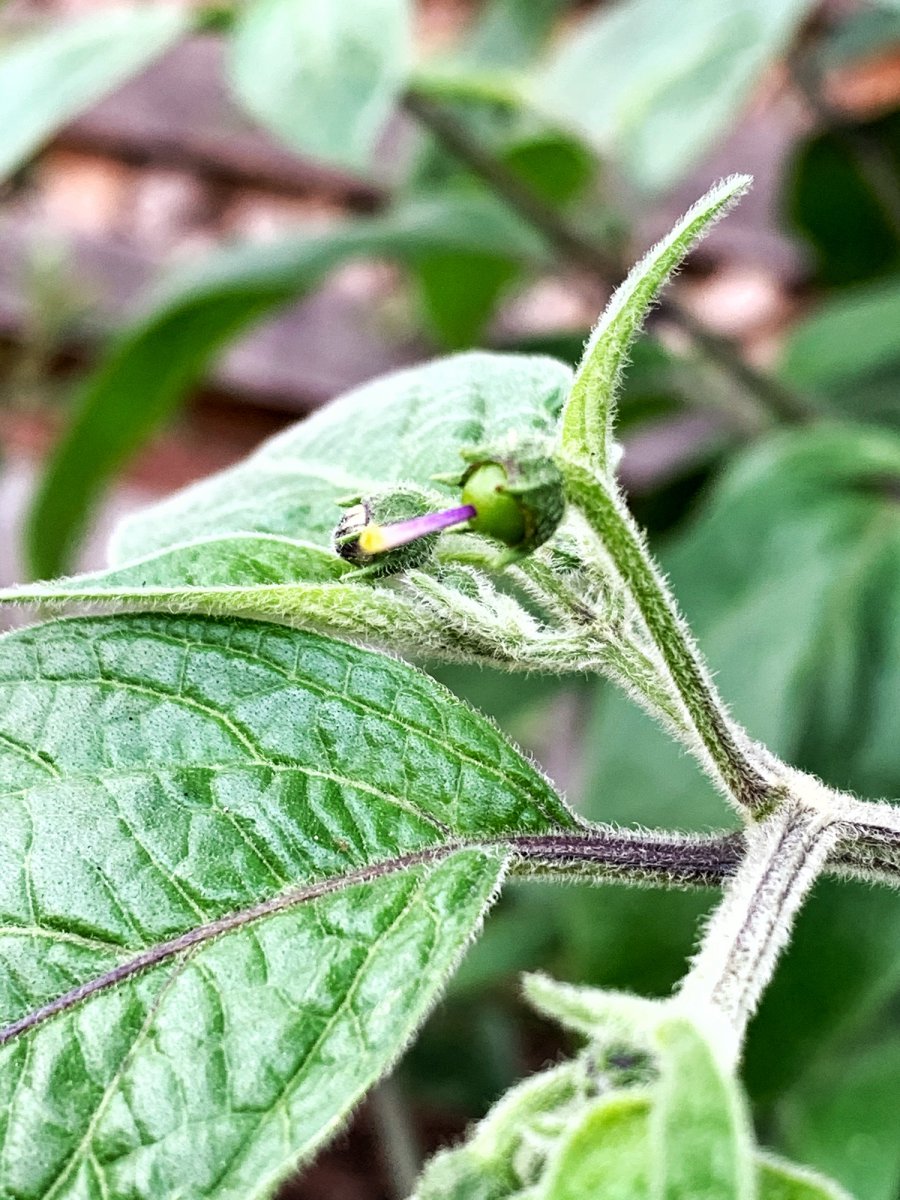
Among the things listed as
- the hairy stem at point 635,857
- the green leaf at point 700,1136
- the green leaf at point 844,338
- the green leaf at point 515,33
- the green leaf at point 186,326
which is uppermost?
the green leaf at point 515,33

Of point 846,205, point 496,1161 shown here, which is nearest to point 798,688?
point 496,1161

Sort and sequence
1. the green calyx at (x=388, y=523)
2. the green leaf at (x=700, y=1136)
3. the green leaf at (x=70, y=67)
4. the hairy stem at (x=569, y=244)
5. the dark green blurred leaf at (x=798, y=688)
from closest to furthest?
the green leaf at (x=700, y=1136)
the green calyx at (x=388, y=523)
the dark green blurred leaf at (x=798, y=688)
the green leaf at (x=70, y=67)
the hairy stem at (x=569, y=244)

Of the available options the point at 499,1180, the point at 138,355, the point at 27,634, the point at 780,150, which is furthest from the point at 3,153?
the point at 780,150

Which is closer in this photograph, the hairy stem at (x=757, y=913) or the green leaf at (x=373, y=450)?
the hairy stem at (x=757, y=913)

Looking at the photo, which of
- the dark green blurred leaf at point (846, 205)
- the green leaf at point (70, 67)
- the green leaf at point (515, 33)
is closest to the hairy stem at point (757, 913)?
the green leaf at point (70, 67)

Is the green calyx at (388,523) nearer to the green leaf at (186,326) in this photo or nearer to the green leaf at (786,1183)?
the green leaf at (786,1183)

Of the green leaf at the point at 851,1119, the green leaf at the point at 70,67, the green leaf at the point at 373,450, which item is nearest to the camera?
the green leaf at the point at 373,450

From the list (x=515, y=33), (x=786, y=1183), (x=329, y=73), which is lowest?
(x=786, y=1183)

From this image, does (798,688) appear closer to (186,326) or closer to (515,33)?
(186,326)
